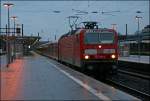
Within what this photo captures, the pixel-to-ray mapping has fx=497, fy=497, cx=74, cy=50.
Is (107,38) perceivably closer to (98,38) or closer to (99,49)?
(98,38)

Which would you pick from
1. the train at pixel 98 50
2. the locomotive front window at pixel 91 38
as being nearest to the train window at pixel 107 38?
the train at pixel 98 50

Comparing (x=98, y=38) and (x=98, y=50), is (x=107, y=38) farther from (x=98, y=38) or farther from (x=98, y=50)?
(x=98, y=50)

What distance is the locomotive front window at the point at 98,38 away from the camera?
32156 millimetres

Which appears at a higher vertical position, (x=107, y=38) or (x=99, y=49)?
(x=107, y=38)

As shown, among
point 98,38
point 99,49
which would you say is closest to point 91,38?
point 98,38

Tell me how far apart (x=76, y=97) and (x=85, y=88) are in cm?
334

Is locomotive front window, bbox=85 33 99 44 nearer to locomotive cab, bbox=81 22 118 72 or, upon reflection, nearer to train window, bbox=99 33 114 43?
locomotive cab, bbox=81 22 118 72

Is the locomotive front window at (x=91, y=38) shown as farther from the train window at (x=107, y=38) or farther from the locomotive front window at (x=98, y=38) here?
the train window at (x=107, y=38)

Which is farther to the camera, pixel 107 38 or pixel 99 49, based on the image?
pixel 107 38

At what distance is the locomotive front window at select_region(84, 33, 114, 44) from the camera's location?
32.2m

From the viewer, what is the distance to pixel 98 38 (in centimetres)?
3228

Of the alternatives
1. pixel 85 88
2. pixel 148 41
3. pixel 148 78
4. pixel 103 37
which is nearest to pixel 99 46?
pixel 103 37

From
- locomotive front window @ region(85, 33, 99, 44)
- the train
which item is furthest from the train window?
locomotive front window @ region(85, 33, 99, 44)

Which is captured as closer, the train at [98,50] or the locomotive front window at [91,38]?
the train at [98,50]
